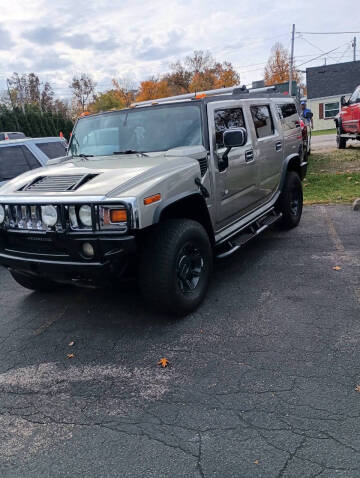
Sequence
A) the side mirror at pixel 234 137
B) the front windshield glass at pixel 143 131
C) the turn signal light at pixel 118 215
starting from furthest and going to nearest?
the front windshield glass at pixel 143 131 < the side mirror at pixel 234 137 < the turn signal light at pixel 118 215

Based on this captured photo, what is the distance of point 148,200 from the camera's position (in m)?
3.20

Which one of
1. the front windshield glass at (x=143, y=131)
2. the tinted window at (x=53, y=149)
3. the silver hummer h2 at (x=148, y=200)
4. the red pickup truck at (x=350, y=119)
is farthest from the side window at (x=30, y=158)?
the red pickup truck at (x=350, y=119)

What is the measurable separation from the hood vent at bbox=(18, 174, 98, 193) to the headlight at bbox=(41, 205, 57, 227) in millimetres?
195

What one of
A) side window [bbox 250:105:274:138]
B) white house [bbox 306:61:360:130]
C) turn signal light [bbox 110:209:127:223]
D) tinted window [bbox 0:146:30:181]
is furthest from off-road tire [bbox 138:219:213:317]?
white house [bbox 306:61:360:130]

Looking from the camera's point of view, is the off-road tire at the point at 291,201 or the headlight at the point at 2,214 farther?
the off-road tire at the point at 291,201

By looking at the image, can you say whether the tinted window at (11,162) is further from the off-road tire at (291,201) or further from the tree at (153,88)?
the tree at (153,88)

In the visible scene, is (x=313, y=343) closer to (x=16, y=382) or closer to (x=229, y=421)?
(x=229, y=421)

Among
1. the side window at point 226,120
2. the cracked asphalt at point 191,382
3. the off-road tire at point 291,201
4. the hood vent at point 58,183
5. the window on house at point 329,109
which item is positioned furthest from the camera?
the window on house at point 329,109

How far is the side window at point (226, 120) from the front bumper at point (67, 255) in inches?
70.1

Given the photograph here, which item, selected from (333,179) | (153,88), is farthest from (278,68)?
(333,179)

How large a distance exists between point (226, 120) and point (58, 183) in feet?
6.71

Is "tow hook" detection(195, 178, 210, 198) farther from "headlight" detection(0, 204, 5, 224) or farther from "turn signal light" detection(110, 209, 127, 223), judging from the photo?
"headlight" detection(0, 204, 5, 224)

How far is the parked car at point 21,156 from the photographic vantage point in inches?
266

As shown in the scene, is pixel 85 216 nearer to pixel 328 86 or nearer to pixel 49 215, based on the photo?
pixel 49 215
